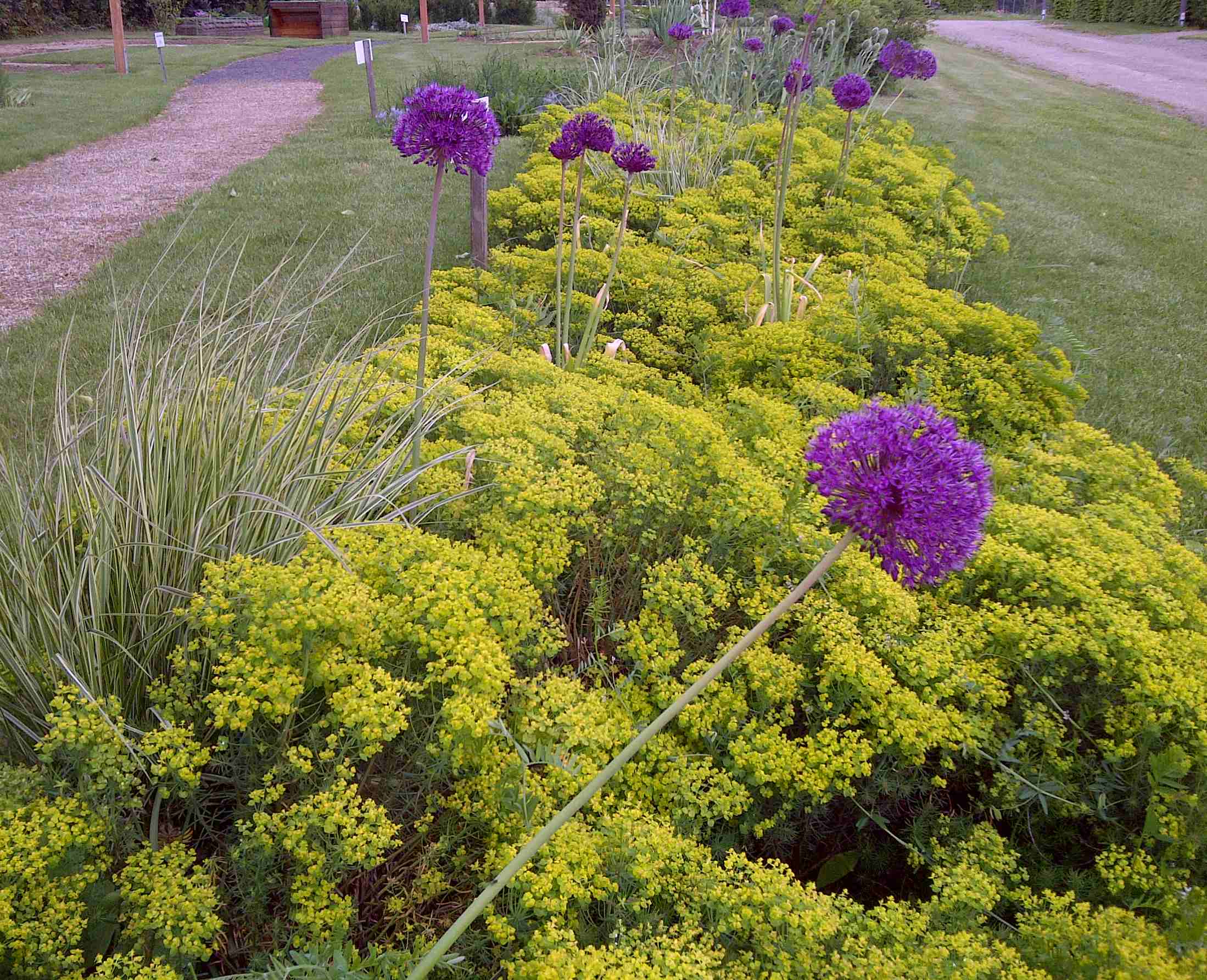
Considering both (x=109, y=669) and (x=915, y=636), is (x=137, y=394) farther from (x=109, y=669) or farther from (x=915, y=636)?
(x=915, y=636)

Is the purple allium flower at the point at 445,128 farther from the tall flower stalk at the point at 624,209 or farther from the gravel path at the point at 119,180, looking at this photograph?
the gravel path at the point at 119,180

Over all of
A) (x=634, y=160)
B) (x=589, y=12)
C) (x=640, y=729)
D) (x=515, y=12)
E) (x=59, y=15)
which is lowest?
(x=640, y=729)

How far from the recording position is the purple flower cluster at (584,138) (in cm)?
336

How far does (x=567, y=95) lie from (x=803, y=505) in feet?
25.8

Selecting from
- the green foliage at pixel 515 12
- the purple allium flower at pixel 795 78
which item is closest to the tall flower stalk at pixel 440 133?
the purple allium flower at pixel 795 78

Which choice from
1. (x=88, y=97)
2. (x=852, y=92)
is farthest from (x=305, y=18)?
(x=852, y=92)

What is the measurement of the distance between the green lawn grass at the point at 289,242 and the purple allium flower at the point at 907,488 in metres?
2.47

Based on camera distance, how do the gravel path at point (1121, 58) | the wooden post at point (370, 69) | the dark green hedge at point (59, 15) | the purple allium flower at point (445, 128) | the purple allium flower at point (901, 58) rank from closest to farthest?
the purple allium flower at point (445, 128) < the purple allium flower at point (901, 58) < the wooden post at point (370, 69) < the gravel path at point (1121, 58) < the dark green hedge at point (59, 15)

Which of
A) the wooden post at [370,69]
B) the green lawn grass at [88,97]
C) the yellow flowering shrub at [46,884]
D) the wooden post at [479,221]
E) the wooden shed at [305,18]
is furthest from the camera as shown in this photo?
the wooden shed at [305,18]

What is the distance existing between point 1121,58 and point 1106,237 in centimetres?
1833

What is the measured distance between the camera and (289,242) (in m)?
5.81

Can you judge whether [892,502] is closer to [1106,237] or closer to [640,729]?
[640,729]


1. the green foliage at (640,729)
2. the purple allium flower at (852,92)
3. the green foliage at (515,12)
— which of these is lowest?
the green foliage at (640,729)

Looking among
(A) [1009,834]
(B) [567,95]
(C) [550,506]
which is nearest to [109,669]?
(C) [550,506]
